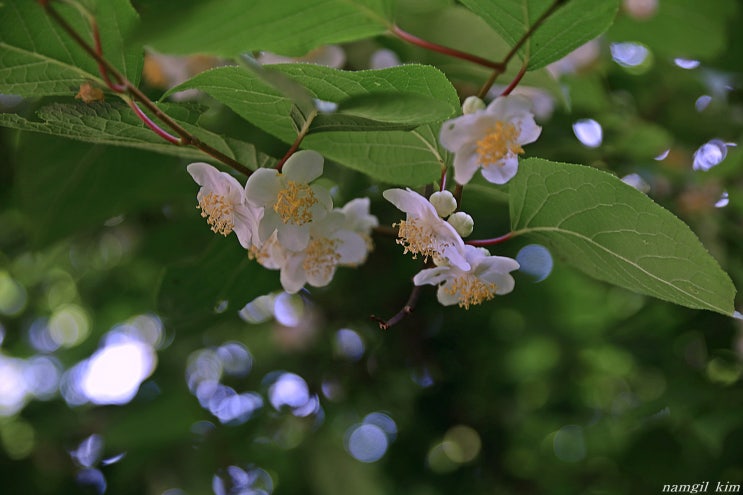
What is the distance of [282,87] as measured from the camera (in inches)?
25.9

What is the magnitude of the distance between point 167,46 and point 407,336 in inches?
57.7

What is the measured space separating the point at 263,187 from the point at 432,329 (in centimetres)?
123

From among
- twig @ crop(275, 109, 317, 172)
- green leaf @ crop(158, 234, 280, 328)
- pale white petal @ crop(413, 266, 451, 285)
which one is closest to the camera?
twig @ crop(275, 109, 317, 172)

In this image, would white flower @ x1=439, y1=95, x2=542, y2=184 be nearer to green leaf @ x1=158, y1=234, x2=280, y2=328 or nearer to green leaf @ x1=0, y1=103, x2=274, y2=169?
green leaf @ x1=0, y1=103, x2=274, y2=169

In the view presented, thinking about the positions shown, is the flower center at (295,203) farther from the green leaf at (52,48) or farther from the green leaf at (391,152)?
the green leaf at (52,48)

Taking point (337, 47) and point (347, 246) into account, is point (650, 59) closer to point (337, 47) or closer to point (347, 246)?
point (337, 47)

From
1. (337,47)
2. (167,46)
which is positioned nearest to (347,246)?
(167,46)

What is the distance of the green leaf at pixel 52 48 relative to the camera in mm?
769

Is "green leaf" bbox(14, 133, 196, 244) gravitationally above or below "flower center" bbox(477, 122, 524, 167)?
below

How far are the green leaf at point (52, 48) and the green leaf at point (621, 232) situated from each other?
1.66 feet

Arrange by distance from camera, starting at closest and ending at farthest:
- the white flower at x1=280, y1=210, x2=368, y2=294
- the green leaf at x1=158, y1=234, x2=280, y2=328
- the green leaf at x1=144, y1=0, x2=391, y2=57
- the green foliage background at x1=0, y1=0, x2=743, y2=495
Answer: the green leaf at x1=144, y1=0, x2=391, y2=57 < the white flower at x1=280, y1=210, x2=368, y2=294 < the green leaf at x1=158, y1=234, x2=280, y2=328 < the green foliage background at x1=0, y1=0, x2=743, y2=495

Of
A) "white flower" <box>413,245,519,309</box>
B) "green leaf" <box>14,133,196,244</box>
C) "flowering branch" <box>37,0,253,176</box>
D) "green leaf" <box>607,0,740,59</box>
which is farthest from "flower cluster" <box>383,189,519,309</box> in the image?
"green leaf" <box>607,0,740,59</box>

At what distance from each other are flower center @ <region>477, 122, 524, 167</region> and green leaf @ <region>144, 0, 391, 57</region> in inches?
6.7

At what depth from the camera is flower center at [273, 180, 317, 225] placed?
33.9 inches
